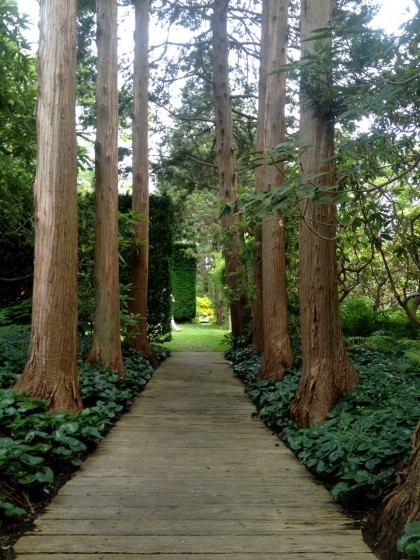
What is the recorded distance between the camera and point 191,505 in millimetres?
Answer: 3873

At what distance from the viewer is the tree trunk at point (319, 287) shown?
5922mm

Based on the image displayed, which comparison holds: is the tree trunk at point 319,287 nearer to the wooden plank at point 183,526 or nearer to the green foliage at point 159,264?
the wooden plank at point 183,526

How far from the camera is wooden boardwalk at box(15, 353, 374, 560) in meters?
3.13

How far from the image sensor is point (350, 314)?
11.8 m

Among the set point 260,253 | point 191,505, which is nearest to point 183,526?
point 191,505

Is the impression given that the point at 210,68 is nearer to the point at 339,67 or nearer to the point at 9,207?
the point at 9,207

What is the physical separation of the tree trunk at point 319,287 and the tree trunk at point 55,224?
2510mm

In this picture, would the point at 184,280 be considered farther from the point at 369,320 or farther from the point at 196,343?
the point at 369,320

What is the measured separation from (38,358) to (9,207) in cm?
498

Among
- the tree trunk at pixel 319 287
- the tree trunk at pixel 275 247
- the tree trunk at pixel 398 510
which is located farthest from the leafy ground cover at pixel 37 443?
the tree trunk at pixel 275 247

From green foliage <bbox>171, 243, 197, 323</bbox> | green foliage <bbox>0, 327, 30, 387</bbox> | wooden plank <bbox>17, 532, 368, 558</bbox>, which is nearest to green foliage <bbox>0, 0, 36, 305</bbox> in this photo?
green foliage <bbox>0, 327, 30, 387</bbox>

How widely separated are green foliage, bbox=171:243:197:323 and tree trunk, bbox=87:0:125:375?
12537mm

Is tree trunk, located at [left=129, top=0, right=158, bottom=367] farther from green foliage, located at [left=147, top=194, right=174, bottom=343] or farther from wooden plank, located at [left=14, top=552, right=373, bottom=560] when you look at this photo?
wooden plank, located at [left=14, top=552, right=373, bottom=560]

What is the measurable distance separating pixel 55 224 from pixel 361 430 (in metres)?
3.69
